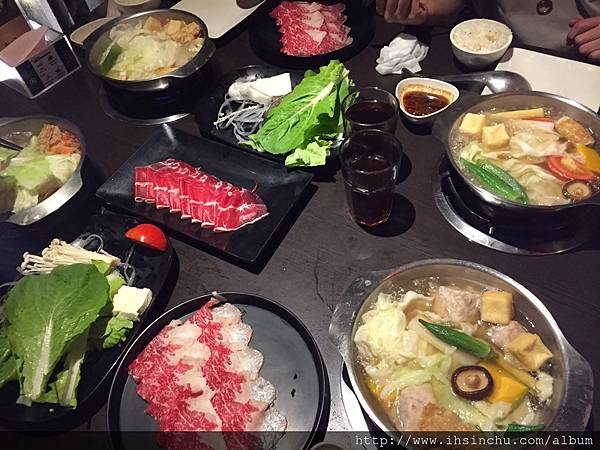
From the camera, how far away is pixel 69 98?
3.13 metres

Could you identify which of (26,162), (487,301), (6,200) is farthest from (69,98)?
(487,301)

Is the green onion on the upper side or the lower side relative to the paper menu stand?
lower

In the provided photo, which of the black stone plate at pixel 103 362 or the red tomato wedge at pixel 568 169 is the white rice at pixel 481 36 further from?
the black stone plate at pixel 103 362

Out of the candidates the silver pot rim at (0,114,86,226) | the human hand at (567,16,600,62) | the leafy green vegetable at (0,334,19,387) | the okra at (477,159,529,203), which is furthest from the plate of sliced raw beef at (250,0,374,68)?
the leafy green vegetable at (0,334,19,387)

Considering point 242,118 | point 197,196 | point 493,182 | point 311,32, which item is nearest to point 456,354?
point 493,182

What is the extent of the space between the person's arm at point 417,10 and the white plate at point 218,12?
1019 millimetres

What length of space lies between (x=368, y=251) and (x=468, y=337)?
2.08ft

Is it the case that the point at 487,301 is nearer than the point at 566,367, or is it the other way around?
the point at 566,367

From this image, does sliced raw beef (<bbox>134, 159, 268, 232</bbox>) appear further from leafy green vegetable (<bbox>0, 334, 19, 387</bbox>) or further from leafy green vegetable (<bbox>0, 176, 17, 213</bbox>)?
leafy green vegetable (<bbox>0, 334, 19, 387</bbox>)

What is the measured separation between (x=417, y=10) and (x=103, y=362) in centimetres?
248

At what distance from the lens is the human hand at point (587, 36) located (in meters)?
2.67

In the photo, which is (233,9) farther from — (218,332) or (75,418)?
(75,418)

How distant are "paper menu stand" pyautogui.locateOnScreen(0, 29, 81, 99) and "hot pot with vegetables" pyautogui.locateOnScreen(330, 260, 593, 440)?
2579 mm

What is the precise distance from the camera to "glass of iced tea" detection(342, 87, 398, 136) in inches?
87.9
